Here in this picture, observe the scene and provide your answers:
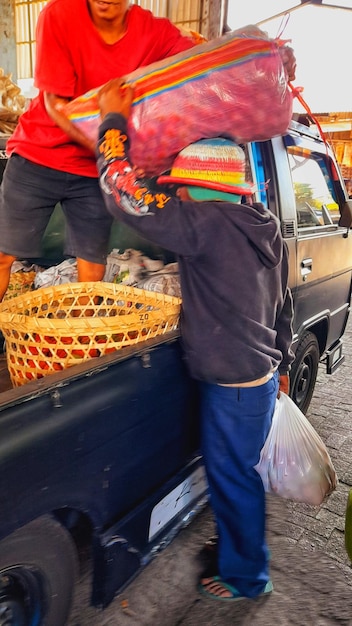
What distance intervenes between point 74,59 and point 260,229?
1.02 meters

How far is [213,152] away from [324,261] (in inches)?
75.7

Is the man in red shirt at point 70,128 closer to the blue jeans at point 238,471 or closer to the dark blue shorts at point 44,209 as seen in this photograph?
the dark blue shorts at point 44,209

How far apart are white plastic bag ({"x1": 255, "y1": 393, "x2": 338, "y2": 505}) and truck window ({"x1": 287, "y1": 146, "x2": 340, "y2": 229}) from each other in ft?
4.83

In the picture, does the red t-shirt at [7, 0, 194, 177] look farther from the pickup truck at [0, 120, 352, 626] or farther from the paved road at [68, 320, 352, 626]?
the paved road at [68, 320, 352, 626]

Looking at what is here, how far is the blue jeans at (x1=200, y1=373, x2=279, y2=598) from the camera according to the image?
1.68 metres

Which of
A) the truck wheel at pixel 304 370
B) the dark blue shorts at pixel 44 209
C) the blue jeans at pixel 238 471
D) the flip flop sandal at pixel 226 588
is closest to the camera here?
the blue jeans at pixel 238 471

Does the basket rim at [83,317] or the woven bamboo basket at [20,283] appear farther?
the woven bamboo basket at [20,283]

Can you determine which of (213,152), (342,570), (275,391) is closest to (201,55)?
(213,152)

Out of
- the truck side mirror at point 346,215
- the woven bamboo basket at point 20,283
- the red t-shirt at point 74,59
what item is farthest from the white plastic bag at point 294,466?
the truck side mirror at point 346,215

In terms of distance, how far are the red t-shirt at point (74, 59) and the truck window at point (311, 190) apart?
1.13m

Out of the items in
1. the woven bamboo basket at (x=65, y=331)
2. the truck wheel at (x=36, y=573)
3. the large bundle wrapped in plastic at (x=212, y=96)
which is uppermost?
the large bundle wrapped in plastic at (x=212, y=96)

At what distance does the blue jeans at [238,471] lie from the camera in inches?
66.1

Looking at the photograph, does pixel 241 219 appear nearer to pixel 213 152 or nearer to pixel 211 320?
pixel 213 152

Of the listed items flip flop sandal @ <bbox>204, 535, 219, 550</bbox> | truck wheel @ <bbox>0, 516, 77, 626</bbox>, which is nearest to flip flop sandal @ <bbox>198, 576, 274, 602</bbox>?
flip flop sandal @ <bbox>204, 535, 219, 550</bbox>
